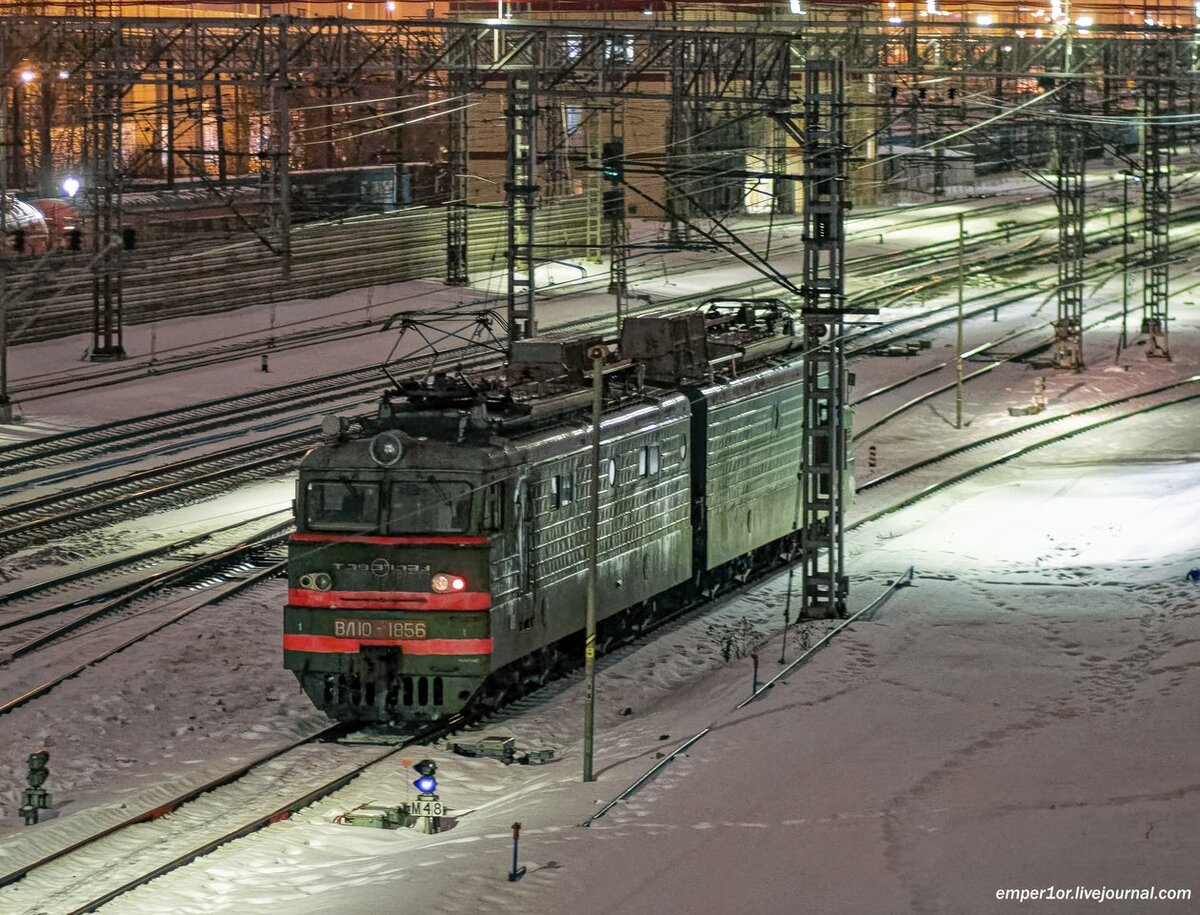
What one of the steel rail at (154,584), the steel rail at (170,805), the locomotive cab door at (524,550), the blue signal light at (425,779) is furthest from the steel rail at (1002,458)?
the blue signal light at (425,779)

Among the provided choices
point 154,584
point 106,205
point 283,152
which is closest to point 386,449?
point 154,584

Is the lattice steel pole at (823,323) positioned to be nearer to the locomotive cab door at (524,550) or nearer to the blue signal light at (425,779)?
the locomotive cab door at (524,550)

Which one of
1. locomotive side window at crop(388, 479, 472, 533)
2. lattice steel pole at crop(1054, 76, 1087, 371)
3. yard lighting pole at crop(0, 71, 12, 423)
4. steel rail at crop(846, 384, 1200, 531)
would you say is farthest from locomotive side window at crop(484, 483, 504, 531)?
lattice steel pole at crop(1054, 76, 1087, 371)

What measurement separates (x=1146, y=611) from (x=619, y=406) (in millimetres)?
7361

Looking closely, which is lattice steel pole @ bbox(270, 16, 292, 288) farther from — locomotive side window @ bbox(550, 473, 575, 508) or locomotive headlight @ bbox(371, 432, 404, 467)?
locomotive headlight @ bbox(371, 432, 404, 467)

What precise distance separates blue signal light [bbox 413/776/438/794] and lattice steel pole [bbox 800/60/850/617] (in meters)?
9.10

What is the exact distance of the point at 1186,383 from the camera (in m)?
46.9

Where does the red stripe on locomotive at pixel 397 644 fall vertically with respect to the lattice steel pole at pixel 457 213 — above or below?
below

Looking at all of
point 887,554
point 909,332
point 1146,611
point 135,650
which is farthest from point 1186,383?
point 135,650

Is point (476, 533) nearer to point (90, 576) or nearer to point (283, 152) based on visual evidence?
point (90, 576)

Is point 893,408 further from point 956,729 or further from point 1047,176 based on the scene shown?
point 1047,176

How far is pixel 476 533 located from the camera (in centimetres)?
1880

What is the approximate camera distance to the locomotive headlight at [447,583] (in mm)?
18688

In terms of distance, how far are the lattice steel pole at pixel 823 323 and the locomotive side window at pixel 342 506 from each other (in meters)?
7.16
